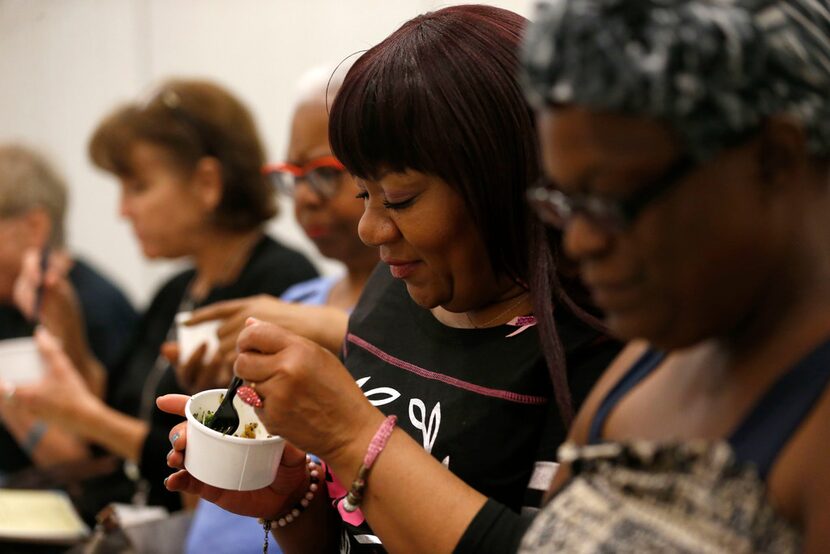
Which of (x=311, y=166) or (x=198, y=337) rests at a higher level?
(x=311, y=166)

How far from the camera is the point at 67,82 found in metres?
5.22

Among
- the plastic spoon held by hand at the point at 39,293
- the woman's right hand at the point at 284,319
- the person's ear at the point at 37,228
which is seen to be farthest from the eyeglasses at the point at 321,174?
the person's ear at the point at 37,228

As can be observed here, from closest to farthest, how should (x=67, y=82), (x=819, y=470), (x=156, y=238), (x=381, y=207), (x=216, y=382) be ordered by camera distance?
(x=819, y=470)
(x=381, y=207)
(x=216, y=382)
(x=156, y=238)
(x=67, y=82)

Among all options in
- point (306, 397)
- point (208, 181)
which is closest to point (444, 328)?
point (306, 397)

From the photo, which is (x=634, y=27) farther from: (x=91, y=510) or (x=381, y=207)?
(x=91, y=510)

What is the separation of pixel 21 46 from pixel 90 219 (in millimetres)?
927

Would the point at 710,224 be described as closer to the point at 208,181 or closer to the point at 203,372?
the point at 203,372

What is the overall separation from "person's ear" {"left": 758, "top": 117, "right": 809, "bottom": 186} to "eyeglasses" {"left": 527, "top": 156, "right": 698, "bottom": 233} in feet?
0.21

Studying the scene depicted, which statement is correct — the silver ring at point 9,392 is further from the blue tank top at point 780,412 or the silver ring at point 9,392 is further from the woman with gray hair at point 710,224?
the blue tank top at point 780,412

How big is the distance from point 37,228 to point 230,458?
106 inches

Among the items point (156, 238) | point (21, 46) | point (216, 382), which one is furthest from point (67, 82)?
point (216, 382)

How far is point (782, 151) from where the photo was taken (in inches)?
33.9

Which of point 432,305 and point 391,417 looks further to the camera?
point 432,305

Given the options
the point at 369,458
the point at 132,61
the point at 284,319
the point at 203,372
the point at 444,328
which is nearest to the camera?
the point at 369,458
